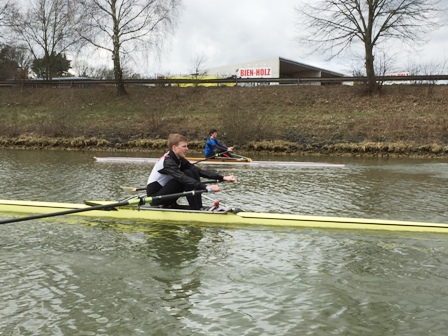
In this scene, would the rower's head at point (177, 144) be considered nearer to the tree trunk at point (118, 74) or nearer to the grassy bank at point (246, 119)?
the grassy bank at point (246, 119)

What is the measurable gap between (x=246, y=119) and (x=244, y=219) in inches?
727

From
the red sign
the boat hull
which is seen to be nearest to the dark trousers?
the boat hull

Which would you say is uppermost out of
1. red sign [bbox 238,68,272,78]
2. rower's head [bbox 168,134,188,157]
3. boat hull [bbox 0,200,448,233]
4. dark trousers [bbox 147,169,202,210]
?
red sign [bbox 238,68,272,78]

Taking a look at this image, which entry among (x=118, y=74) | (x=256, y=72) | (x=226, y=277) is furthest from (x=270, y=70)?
(x=226, y=277)

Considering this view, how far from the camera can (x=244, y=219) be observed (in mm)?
8320

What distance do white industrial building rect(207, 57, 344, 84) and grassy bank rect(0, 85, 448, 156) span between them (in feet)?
31.9

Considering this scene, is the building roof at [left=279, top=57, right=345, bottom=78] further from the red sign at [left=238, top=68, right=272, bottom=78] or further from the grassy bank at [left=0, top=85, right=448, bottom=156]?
the grassy bank at [left=0, top=85, right=448, bottom=156]

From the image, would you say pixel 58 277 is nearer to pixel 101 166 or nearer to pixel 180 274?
pixel 180 274

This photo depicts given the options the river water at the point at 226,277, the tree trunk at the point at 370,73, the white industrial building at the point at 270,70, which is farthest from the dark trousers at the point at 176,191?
the white industrial building at the point at 270,70

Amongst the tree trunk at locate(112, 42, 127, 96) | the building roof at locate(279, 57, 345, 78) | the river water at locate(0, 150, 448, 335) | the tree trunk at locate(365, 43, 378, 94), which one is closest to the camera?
the river water at locate(0, 150, 448, 335)

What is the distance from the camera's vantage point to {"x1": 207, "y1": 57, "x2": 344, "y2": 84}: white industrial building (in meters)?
46.8

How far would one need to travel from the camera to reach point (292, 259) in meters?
6.77

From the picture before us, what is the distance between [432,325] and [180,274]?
3168mm

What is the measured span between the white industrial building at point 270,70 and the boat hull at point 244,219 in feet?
111
